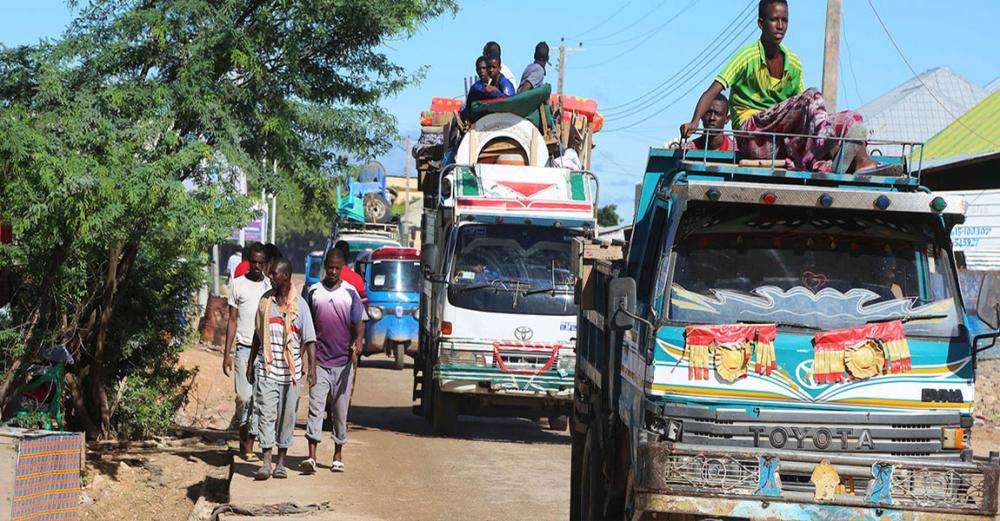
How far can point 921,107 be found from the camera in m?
36.8

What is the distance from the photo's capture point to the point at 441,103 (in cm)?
1986

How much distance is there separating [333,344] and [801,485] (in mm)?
6129

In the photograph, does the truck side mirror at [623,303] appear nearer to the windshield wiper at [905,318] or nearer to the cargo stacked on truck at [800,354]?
the cargo stacked on truck at [800,354]

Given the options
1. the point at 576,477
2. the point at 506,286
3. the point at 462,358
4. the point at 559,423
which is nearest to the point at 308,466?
the point at 576,477

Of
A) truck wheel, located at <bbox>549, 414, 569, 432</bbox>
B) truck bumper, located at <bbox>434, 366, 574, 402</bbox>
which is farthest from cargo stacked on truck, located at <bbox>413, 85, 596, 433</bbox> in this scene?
truck wheel, located at <bbox>549, 414, 569, 432</bbox>

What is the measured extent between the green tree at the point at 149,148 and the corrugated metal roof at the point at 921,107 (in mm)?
23694

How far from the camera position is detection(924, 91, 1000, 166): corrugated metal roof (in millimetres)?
25281

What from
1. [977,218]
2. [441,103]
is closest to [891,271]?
[441,103]

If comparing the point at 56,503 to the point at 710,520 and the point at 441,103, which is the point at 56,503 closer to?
the point at 710,520

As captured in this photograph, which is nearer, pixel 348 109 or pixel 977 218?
pixel 348 109

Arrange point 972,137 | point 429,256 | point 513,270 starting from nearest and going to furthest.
A: 1. point 429,256
2. point 513,270
3. point 972,137

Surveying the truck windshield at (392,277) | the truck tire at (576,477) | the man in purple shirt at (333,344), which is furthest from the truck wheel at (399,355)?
the truck tire at (576,477)

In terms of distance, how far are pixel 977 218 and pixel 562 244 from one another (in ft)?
41.6

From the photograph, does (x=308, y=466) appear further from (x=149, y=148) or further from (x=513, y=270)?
(x=513, y=270)
